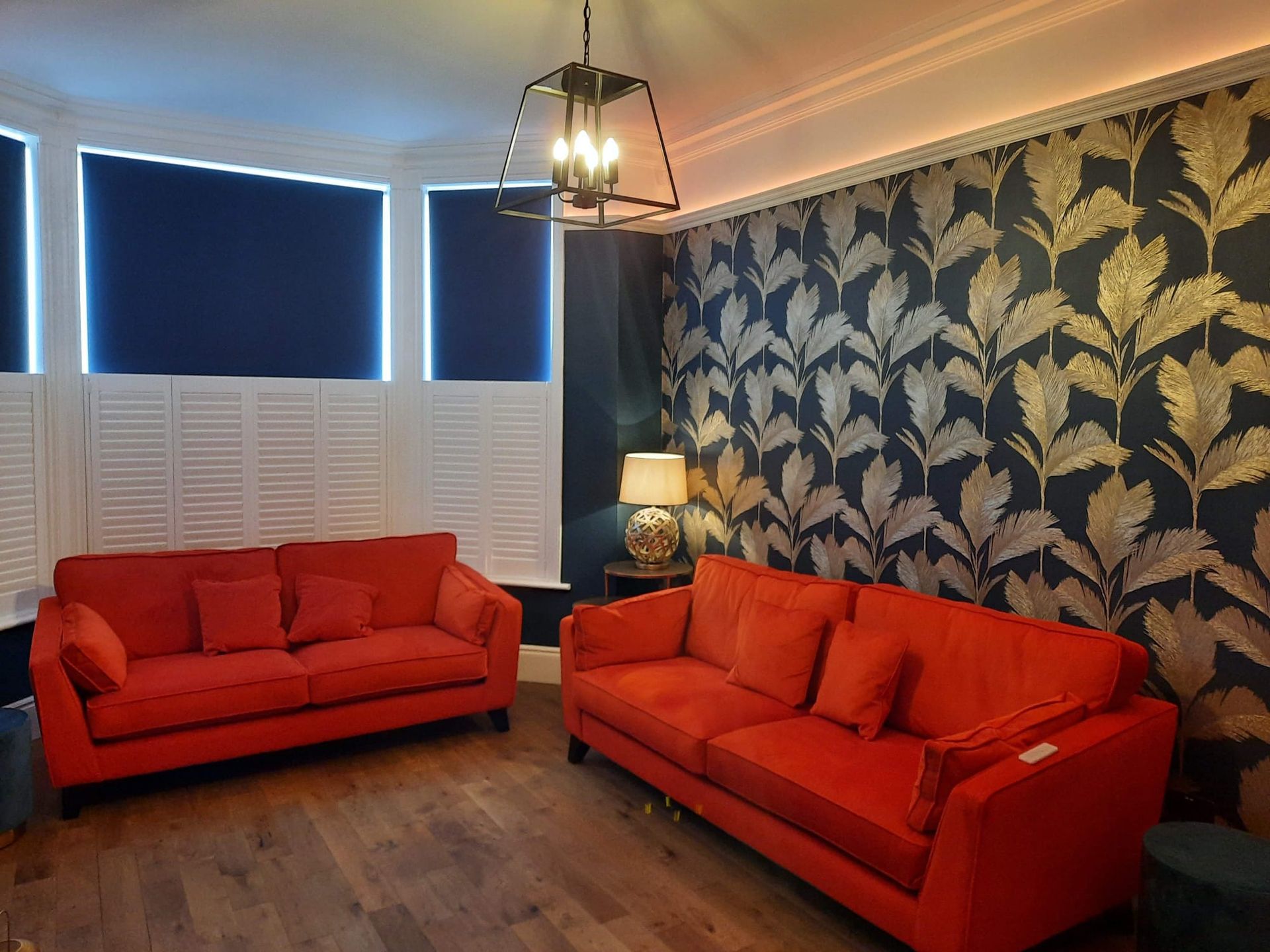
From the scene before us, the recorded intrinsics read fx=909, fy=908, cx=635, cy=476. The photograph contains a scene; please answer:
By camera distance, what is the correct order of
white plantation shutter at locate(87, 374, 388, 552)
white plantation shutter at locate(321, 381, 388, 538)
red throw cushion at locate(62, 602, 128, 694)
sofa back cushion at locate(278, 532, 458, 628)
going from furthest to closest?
white plantation shutter at locate(321, 381, 388, 538), white plantation shutter at locate(87, 374, 388, 552), sofa back cushion at locate(278, 532, 458, 628), red throw cushion at locate(62, 602, 128, 694)

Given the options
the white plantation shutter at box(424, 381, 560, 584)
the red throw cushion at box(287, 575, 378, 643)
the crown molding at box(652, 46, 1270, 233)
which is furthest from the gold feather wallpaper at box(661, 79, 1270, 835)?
the red throw cushion at box(287, 575, 378, 643)

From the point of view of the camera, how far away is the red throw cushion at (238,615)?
12.8ft

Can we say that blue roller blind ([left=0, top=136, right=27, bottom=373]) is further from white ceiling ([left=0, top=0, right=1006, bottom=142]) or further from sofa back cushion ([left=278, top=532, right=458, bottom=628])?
sofa back cushion ([left=278, top=532, right=458, bottom=628])

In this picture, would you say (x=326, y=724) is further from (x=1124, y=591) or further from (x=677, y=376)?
(x=1124, y=591)

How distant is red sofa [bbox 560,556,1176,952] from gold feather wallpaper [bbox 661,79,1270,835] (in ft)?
0.87

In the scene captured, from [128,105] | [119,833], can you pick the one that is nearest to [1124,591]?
[119,833]

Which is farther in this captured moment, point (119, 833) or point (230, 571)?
point (230, 571)

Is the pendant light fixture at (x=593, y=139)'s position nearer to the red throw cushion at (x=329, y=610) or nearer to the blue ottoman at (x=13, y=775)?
the red throw cushion at (x=329, y=610)

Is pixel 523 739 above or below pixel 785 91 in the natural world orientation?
below

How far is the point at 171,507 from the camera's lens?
4582 mm

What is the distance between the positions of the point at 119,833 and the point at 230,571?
1.26m

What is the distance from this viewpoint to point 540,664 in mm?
5027

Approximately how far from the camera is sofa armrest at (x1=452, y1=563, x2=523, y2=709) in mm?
4145

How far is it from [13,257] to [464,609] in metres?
2.58
